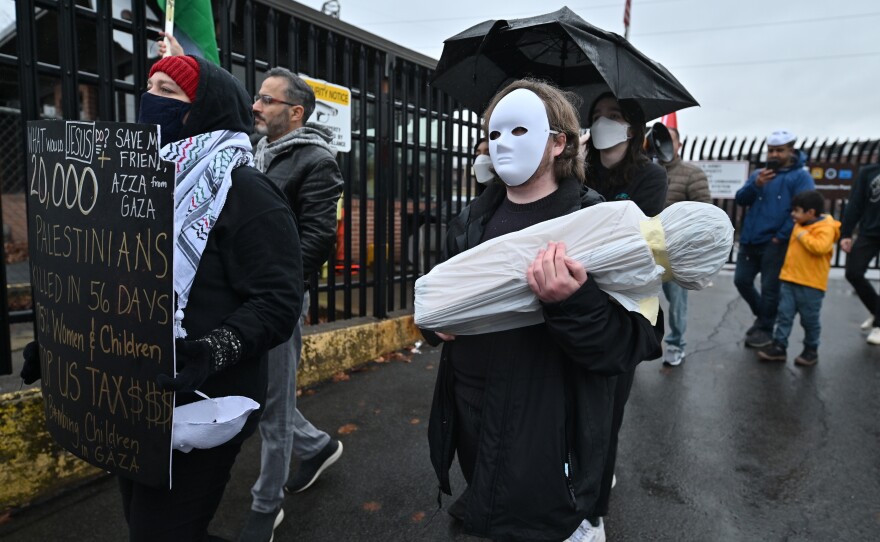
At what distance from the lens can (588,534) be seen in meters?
2.44

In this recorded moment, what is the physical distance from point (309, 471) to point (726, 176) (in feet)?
32.1

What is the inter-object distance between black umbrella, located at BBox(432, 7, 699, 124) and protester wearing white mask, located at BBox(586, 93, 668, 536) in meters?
0.11

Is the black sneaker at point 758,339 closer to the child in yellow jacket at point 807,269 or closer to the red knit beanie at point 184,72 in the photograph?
the child in yellow jacket at point 807,269

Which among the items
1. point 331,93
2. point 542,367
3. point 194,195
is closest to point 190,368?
point 194,195

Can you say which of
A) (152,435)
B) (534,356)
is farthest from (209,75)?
(534,356)

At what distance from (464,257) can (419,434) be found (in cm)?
235

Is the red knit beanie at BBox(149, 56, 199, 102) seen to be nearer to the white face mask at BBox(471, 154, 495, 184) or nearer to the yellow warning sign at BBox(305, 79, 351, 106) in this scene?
the white face mask at BBox(471, 154, 495, 184)

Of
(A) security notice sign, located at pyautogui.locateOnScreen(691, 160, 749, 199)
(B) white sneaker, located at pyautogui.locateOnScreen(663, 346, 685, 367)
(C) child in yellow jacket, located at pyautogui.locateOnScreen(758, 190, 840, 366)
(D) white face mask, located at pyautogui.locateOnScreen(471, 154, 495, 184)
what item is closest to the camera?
(D) white face mask, located at pyautogui.locateOnScreen(471, 154, 495, 184)

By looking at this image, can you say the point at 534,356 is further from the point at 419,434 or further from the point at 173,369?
the point at 419,434

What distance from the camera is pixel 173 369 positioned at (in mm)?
1427

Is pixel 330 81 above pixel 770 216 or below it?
above

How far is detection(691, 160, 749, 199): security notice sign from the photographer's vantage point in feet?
34.0

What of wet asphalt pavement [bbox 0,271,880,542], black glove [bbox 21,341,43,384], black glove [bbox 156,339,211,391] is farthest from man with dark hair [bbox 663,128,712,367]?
black glove [bbox 21,341,43,384]

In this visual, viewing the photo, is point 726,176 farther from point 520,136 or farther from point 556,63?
point 520,136
